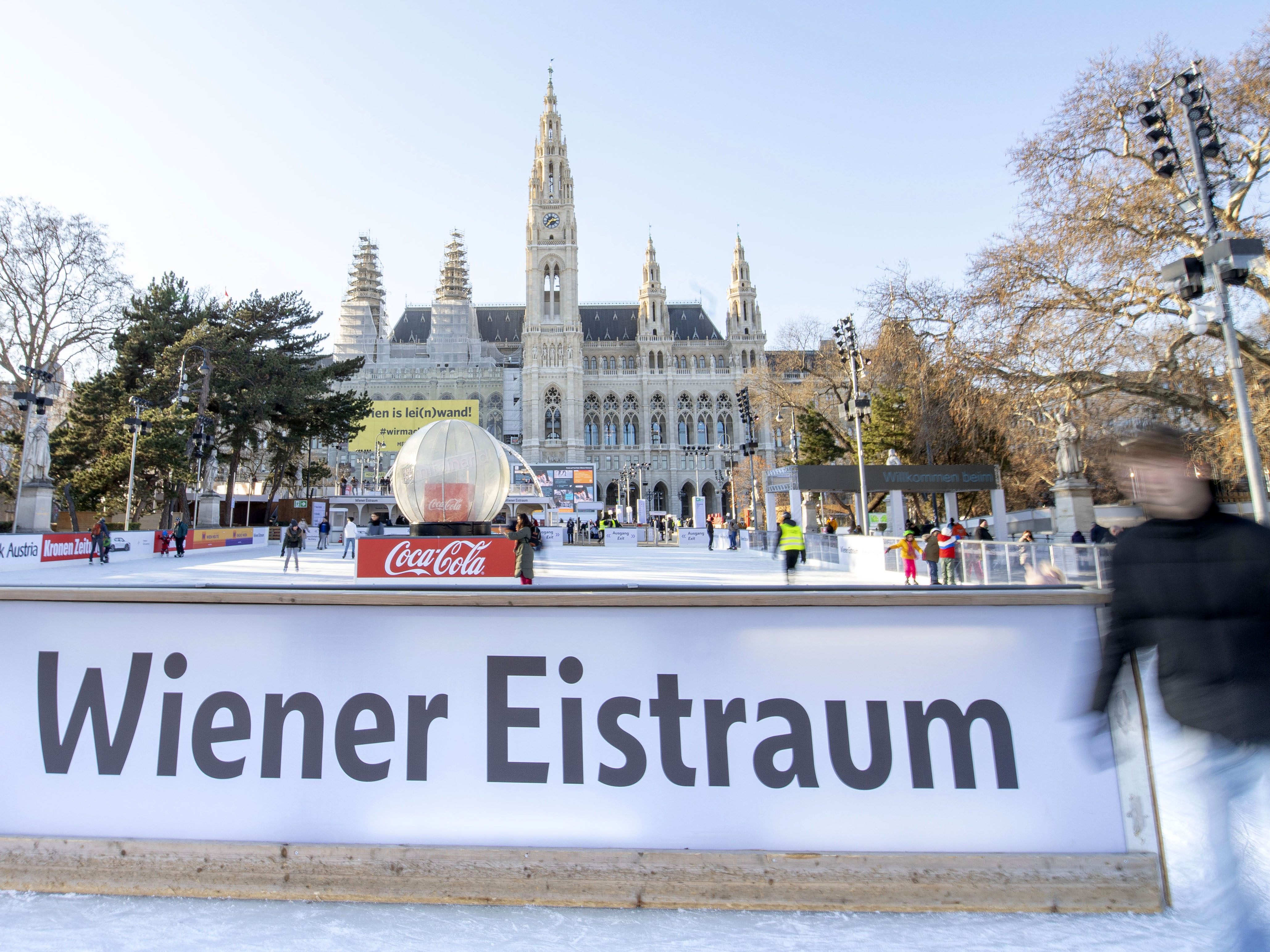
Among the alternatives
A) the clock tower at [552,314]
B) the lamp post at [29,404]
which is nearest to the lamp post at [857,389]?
the lamp post at [29,404]

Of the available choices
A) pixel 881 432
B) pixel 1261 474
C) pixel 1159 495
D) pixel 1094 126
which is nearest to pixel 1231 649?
pixel 1159 495

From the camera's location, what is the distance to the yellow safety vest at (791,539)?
427 inches

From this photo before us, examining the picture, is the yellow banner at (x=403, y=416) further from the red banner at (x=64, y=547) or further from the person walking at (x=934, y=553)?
the person walking at (x=934, y=553)

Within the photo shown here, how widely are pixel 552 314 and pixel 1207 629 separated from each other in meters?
67.2

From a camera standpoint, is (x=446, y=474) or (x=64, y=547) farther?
(x=64, y=547)

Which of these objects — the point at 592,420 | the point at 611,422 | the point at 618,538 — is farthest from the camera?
the point at 611,422

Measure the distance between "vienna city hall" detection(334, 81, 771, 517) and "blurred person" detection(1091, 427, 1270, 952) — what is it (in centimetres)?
5593

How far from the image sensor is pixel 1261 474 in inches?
315

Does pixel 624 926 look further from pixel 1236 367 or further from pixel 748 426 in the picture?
pixel 748 426

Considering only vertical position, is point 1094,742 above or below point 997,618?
below

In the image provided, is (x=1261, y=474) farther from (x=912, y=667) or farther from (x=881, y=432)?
(x=881, y=432)

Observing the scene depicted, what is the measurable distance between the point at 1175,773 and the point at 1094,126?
1787cm

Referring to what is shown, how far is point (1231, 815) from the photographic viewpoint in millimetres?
1704

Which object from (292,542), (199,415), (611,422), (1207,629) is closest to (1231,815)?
(1207,629)
